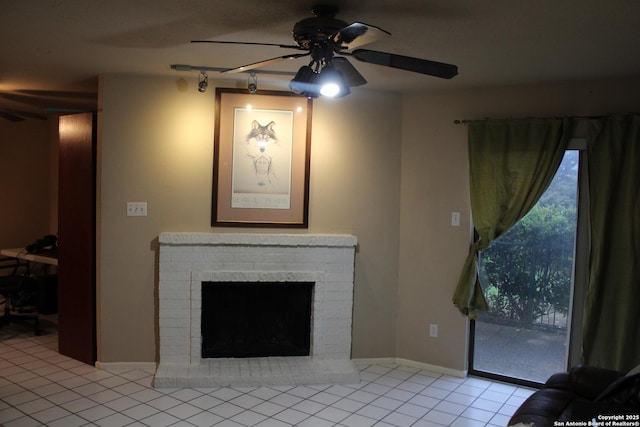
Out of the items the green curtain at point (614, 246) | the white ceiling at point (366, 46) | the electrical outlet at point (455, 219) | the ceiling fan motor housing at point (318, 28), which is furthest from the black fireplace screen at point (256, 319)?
the ceiling fan motor housing at point (318, 28)

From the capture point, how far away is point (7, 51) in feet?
10.4

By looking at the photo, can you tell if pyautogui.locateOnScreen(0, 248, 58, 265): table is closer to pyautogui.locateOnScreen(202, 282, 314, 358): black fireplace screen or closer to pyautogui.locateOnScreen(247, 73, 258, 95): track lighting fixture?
pyautogui.locateOnScreen(202, 282, 314, 358): black fireplace screen

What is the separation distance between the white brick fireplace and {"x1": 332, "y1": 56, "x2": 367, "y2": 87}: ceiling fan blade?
5.61ft

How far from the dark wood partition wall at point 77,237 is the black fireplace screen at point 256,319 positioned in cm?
97

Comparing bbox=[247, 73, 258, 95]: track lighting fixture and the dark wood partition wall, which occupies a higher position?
bbox=[247, 73, 258, 95]: track lighting fixture

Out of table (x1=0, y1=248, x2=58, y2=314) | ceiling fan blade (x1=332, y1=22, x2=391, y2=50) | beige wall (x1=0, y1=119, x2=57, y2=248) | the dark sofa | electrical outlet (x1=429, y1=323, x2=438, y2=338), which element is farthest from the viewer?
beige wall (x1=0, y1=119, x2=57, y2=248)

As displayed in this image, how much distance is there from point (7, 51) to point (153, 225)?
1523 mm

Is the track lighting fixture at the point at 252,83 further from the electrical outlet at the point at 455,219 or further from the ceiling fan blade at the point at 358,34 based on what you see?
the electrical outlet at the point at 455,219

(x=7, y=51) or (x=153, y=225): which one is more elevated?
(x=7, y=51)

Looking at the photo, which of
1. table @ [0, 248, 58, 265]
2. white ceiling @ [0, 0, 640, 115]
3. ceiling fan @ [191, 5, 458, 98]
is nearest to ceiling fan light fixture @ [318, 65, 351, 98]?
ceiling fan @ [191, 5, 458, 98]

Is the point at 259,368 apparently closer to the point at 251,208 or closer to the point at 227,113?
the point at 251,208

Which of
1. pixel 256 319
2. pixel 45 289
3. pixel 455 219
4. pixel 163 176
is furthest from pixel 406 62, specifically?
pixel 45 289

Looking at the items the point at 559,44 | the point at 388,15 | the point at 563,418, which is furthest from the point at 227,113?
the point at 563,418

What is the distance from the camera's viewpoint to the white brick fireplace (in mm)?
3684
